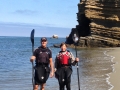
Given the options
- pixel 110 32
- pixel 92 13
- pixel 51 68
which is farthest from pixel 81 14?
pixel 51 68

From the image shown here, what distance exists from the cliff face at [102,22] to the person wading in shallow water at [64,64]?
118 ft

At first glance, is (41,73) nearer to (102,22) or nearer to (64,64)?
(64,64)

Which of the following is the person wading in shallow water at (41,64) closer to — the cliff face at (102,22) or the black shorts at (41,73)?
the black shorts at (41,73)

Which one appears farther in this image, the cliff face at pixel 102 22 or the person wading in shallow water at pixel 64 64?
the cliff face at pixel 102 22

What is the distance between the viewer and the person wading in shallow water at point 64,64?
368 inches

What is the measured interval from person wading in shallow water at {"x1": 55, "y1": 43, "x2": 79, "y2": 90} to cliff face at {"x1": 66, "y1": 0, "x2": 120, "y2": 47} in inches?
1415

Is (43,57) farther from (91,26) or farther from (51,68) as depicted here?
(91,26)

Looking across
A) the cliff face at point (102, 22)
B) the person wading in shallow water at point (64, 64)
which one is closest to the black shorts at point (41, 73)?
the person wading in shallow water at point (64, 64)

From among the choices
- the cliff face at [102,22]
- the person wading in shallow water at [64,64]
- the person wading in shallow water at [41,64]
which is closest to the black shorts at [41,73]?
the person wading in shallow water at [41,64]

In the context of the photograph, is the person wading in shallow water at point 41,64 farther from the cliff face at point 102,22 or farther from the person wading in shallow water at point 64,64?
the cliff face at point 102,22

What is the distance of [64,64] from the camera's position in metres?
9.40

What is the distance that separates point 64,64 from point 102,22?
1507 inches

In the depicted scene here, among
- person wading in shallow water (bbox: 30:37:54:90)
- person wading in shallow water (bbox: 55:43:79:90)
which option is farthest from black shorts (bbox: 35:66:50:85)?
person wading in shallow water (bbox: 55:43:79:90)

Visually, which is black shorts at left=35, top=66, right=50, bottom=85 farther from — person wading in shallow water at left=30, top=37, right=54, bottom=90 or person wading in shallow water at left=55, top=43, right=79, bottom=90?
person wading in shallow water at left=55, top=43, right=79, bottom=90
